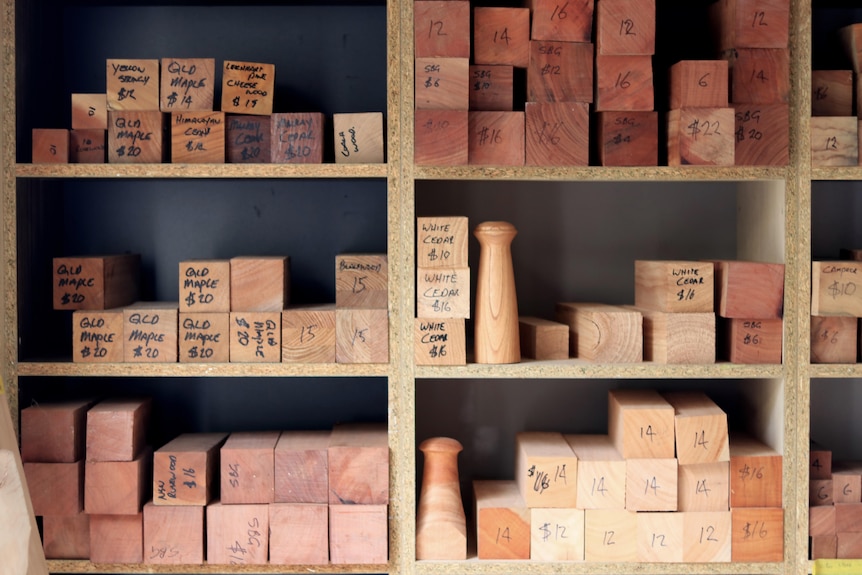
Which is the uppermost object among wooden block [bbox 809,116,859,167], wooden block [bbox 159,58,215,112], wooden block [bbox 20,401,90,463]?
wooden block [bbox 159,58,215,112]

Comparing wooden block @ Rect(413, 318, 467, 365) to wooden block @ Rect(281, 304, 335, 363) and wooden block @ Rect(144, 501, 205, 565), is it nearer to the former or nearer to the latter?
wooden block @ Rect(281, 304, 335, 363)

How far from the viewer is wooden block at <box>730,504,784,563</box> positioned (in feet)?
6.70

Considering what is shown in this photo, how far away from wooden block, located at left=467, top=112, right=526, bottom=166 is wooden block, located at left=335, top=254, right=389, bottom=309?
37 cm

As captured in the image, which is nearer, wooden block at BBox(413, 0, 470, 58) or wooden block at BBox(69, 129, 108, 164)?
wooden block at BBox(413, 0, 470, 58)

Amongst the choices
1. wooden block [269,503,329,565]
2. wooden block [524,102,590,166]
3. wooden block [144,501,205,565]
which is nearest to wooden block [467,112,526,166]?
wooden block [524,102,590,166]

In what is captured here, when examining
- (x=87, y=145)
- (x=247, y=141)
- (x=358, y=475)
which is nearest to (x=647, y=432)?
(x=358, y=475)

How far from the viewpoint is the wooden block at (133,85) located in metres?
2.06

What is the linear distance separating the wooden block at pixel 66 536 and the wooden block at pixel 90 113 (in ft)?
3.26

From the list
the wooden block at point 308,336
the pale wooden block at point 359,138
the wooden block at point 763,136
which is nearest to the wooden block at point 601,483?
the wooden block at point 308,336

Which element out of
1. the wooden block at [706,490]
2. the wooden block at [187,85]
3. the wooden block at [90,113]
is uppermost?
the wooden block at [187,85]

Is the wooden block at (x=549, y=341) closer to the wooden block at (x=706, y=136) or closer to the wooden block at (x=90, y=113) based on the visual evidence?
the wooden block at (x=706, y=136)

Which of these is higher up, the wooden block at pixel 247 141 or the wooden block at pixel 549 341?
the wooden block at pixel 247 141

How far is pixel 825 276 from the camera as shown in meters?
2.02

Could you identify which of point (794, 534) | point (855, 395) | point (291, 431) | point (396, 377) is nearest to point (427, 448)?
point (396, 377)
